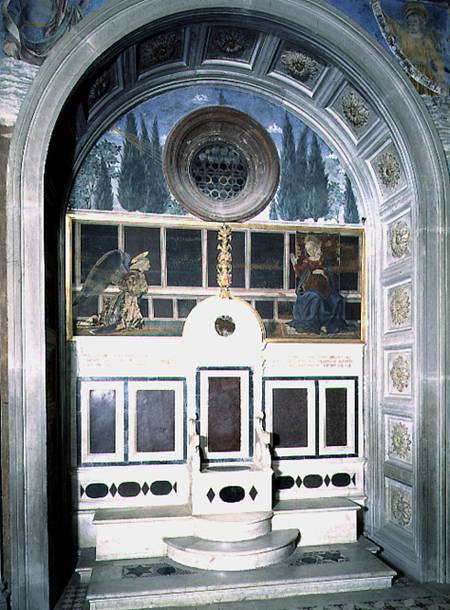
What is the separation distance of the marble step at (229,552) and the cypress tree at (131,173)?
4.83 meters

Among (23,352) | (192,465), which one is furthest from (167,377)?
(23,352)

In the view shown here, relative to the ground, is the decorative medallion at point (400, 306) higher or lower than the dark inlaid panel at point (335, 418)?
higher

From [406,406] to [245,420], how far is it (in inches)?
93.7

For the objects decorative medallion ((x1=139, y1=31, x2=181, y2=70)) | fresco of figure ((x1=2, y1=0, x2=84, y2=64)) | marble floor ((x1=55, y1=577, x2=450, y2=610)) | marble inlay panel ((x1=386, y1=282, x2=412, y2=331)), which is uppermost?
decorative medallion ((x1=139, y1=31, x2=181, y2=70))

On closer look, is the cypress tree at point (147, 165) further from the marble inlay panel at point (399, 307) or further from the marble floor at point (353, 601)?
the marble floor at point (353, 601)

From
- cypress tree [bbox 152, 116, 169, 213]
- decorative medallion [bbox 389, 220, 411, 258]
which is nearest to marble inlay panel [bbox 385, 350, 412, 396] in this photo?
decorative medallion [bbox 389, 220, 411, 258]

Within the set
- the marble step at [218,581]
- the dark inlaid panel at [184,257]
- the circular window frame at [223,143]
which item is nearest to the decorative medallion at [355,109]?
the circular window frame at [223,143]

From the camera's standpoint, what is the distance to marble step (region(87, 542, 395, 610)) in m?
6.58

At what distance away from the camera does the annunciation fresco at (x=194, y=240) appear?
8484 millimetres

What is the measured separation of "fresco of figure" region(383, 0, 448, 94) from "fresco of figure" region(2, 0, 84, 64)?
416 centimetres

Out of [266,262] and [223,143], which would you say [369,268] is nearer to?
[266,262]

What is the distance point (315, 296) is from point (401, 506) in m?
3.32

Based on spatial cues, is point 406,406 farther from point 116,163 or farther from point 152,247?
point 116,163

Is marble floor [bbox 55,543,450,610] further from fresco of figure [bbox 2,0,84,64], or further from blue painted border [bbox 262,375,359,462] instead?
fresco of figure [bbox 2,0,84,64]
